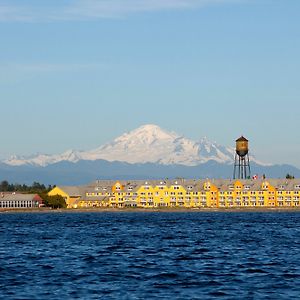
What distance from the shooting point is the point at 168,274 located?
4719 cm

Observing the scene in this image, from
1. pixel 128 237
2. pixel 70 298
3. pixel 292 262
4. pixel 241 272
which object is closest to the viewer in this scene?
pixel 70 298

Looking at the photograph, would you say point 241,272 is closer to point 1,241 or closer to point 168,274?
point 168,274

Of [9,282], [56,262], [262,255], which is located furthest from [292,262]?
[9,282]

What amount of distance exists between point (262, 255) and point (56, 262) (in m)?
12.9

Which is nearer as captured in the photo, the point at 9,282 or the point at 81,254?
the point at 9,282

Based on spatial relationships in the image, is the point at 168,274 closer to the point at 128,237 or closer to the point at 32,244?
Result: the point at 32,244

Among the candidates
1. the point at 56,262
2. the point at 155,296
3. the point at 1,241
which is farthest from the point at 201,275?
the point at 1,241

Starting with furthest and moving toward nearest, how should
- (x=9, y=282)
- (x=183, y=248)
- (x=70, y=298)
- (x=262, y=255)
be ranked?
(x=183, y=248)
(x=262, y=255)
(x=9, y=282)
(x=70, y=298)

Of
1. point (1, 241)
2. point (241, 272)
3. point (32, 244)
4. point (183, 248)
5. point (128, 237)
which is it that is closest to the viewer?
point (241, 272)

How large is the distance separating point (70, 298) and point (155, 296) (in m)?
3.49

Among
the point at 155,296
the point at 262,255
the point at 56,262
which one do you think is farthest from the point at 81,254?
the point at 155,296

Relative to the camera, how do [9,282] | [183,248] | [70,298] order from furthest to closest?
[183,248]
[9,282]
[70,298]

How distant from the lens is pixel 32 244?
71438 mm

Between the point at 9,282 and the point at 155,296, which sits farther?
the point at 9,282
